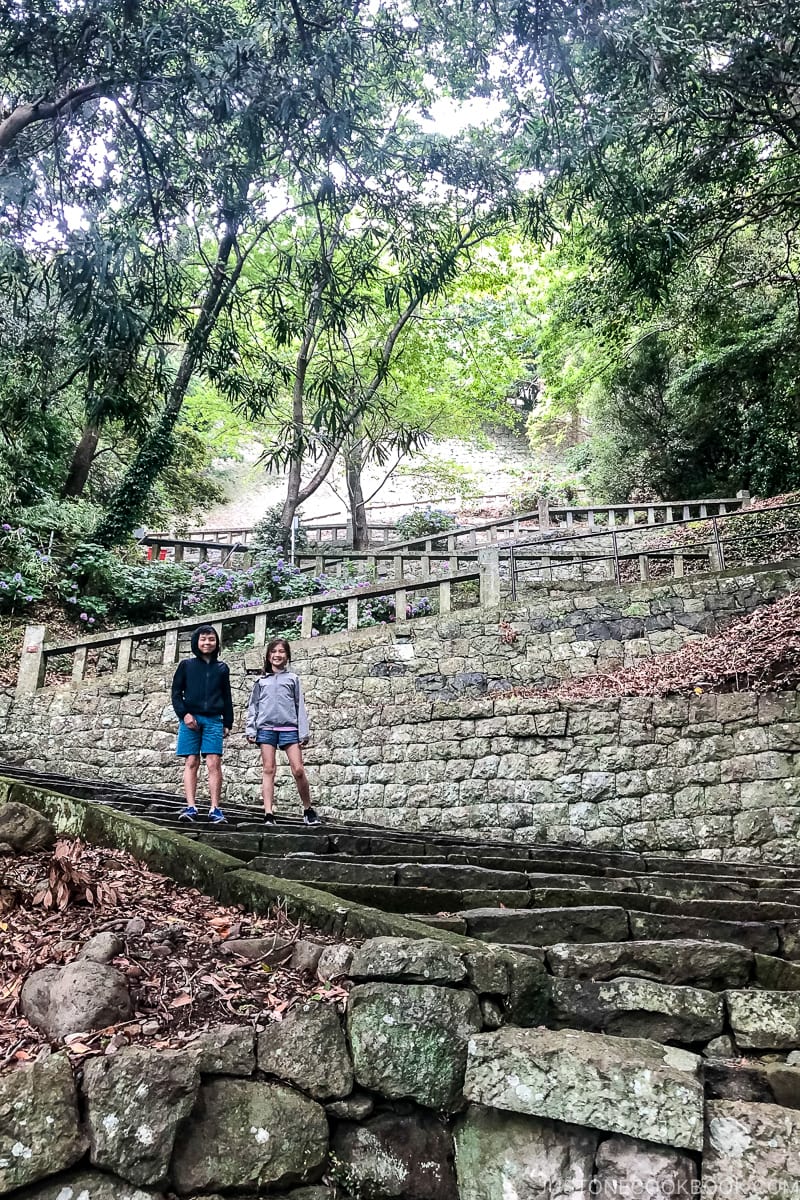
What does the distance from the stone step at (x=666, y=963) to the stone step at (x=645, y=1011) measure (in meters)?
0.13

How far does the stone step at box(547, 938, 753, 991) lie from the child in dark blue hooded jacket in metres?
3.45

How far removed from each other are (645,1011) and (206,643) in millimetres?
3922

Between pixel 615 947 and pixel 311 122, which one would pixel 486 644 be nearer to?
pixel 311 122

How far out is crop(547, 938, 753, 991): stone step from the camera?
6.82ft

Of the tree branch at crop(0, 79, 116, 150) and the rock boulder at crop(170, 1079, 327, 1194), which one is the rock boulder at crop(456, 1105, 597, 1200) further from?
the tree branch at crop(0, 79, 116, 150)

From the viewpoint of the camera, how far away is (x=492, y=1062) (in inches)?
66.5

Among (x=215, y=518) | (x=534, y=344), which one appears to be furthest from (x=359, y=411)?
(x=215, y=518)

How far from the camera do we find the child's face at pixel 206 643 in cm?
520

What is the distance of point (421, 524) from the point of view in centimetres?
1966

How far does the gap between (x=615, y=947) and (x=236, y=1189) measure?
115 centimetres

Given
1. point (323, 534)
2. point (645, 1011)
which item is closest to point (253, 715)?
point (645, 1011)

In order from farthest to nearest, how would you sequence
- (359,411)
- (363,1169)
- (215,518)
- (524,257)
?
(215,518) < (524,257) < (359,411) < (363,1169)

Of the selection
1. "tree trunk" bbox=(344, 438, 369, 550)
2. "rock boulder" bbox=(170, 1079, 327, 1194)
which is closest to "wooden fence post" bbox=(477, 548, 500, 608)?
"rock boulder" bbox=(170, 1079, 327, 1194)

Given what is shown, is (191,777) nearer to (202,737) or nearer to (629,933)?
(202,737)
